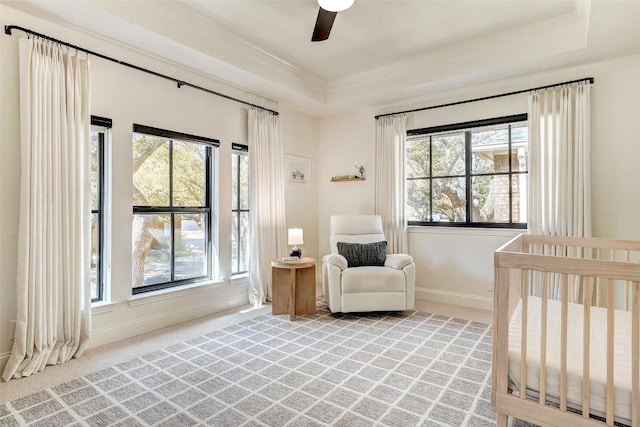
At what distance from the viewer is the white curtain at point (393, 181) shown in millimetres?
4395

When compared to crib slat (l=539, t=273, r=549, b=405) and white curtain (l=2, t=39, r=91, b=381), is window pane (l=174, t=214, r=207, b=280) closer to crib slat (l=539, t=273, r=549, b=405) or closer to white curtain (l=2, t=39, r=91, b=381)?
white curtain (l=2, t=39, r=91, b=381)

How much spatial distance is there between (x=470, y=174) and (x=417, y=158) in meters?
0.68

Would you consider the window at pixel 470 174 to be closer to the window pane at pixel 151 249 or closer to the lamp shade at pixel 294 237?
the lamp shade at pixel 294 237

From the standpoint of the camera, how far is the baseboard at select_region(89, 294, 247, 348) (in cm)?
291

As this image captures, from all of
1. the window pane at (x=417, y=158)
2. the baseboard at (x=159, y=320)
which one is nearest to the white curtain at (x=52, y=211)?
the baseboard at (x=159, y=320)

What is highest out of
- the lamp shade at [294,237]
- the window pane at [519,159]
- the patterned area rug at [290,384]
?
the window pane at [519,159]

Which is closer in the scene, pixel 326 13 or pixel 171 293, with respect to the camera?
pixel 326 13

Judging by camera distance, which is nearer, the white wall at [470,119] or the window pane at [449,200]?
the white wall at [470,119]

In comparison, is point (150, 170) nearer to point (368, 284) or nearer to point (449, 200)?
point (368, 284)

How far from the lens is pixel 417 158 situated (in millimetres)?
4488

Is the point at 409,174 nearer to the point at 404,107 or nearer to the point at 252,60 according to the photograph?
the point at 404,107

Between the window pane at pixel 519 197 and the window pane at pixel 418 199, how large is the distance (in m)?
0.94

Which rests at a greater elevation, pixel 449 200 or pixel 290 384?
pixel 449 200

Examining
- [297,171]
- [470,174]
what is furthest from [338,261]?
[470,174]
